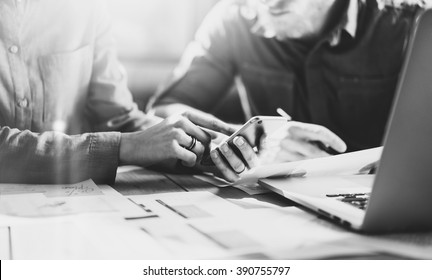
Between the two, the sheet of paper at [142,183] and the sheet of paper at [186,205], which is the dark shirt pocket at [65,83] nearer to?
the sheet of paper at [142,183]

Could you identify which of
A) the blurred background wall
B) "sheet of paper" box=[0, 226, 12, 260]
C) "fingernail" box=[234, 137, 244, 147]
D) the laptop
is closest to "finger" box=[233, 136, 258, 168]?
"fingernail" box=[234, 137, 244, 147]

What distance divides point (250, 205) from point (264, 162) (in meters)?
0.18

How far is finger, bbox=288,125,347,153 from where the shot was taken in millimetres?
915

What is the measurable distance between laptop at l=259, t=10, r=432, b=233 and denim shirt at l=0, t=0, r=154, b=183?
18.1 inches

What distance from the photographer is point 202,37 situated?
1579 millimetres

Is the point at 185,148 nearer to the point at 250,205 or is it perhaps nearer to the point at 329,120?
the point at 250,205

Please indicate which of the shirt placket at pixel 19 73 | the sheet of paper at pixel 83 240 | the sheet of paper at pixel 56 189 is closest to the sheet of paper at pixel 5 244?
the sheet of paper at pixel 83 240

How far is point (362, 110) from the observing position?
1.42 meters

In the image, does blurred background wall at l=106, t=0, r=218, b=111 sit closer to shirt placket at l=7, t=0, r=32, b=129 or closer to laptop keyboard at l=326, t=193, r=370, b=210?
shirt placket at l=7, t=0, r=32, b=129

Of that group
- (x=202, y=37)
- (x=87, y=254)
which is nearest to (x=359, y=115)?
(x=202, y=37)

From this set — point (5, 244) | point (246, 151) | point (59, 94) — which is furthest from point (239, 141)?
point (59, 94)

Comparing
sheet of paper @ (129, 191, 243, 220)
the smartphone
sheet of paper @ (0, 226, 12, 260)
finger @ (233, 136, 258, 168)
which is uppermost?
the smartphone

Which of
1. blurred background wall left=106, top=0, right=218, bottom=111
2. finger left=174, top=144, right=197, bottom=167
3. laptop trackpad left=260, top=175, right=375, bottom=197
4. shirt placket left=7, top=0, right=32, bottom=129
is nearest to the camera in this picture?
laptop trackpad left=260, top=175, right=375, bottom=197
